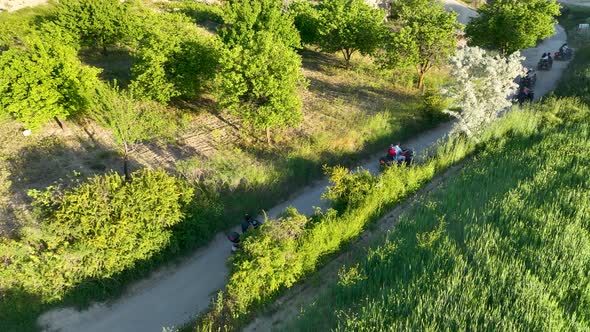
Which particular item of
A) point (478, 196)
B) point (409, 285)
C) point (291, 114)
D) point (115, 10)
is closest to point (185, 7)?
point (115, 10)

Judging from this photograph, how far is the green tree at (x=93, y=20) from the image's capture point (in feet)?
92.0

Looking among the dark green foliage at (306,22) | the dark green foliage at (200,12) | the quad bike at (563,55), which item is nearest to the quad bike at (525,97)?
the quad bike at (563,55)

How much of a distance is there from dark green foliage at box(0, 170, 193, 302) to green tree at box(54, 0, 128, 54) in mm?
18106

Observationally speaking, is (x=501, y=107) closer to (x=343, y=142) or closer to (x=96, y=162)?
(x=343, y=142)

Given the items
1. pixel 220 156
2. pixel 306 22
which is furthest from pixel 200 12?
pixel 220 156

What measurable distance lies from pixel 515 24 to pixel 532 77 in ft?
15.2

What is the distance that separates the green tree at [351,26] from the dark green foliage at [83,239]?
22697 millimetres

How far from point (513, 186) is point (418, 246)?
258 inches

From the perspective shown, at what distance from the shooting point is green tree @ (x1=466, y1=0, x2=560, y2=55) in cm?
3169

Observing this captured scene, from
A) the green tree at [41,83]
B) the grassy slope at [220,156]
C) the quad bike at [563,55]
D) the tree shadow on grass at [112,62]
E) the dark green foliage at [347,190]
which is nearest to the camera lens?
the grassy slope at [220,156]

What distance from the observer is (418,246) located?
13.7m

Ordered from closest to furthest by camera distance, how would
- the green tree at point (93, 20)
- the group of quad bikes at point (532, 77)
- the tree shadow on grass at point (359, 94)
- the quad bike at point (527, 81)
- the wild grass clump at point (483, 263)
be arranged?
the wild grass clump at point (483, 263) → the green tree at point (93, 20) → the tree shadow on grass at point (359, 94) → the group of quad bikes at point (532, 77) → the quad bike at point (527, 81)

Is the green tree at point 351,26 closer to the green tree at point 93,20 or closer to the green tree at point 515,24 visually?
the green tree at point 515,24

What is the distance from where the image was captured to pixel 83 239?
1401cm
